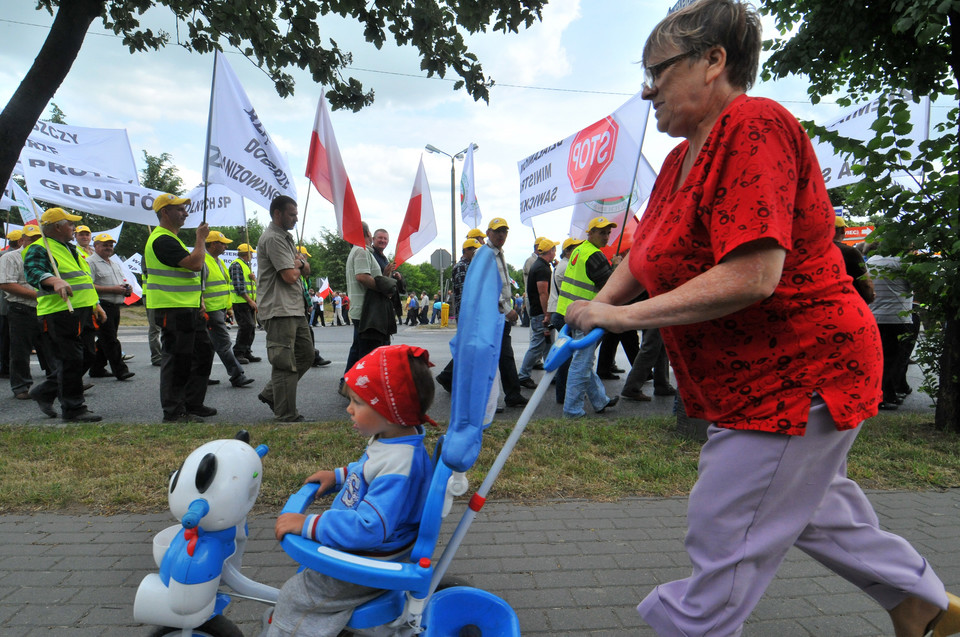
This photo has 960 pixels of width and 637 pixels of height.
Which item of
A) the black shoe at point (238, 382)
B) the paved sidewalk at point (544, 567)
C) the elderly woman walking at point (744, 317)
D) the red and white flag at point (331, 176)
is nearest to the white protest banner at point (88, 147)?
the black shoe at point (238, 382)

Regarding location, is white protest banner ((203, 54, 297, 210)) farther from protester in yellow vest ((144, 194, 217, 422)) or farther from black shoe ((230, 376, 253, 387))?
black shoe ((230, 376, 253, 387))

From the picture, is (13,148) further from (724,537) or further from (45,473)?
(724,537)

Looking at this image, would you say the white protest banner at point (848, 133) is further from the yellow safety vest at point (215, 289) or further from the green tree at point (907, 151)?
the yellow safety vest at point (215, 289)

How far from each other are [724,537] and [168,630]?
65.2 inches

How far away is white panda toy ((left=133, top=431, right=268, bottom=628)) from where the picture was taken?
1.71 metres

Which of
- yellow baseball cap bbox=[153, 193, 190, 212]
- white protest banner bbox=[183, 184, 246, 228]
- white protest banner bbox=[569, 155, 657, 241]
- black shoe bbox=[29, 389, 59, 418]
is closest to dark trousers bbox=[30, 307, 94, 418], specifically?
black shoe bbox=[29, 389, 59, 418]

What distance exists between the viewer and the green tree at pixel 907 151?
15.6ft

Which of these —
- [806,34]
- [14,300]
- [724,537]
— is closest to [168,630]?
[724,537]

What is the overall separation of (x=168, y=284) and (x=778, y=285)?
18.1ft

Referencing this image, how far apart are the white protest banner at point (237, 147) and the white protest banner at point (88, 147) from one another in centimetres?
289

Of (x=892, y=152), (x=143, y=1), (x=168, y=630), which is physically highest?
(x=143, y=1)

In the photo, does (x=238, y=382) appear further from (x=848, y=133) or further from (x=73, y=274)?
(x=848, y=133)

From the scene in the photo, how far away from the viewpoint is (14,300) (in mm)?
6848

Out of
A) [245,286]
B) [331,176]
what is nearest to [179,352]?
[331,176]
